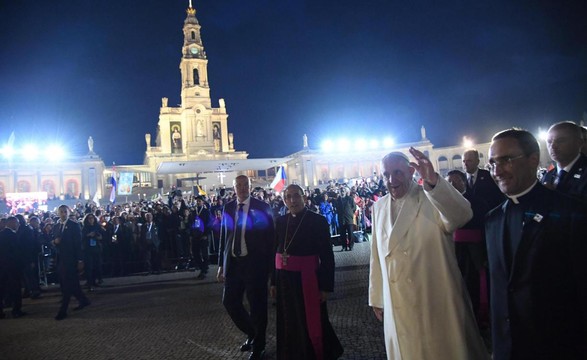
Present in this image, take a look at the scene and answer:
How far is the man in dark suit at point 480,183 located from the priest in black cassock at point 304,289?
2445 millimetres

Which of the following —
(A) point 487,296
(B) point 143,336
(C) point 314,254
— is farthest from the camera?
(B) point 143,336

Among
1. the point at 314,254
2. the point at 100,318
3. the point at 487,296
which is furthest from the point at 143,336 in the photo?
the point at 487,296

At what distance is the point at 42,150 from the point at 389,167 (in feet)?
224

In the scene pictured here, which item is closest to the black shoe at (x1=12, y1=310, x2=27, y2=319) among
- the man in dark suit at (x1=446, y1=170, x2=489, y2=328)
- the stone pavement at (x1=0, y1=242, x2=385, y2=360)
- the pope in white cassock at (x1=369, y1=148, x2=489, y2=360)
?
the stone pavement at (x1=0, y1=242, x2=385, y2=360)

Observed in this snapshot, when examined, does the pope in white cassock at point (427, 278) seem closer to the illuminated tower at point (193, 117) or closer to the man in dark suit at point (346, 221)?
Result: the man in dark suit at point (346, 221)

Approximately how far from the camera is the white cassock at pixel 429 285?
2742 mm

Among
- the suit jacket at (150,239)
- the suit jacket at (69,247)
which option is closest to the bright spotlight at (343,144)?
the suit jacket at (150,239)

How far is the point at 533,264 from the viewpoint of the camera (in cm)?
210

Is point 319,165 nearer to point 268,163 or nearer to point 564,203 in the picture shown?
point 268,163

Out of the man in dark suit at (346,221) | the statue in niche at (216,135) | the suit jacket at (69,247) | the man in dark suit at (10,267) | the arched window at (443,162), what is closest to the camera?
the suit jacket at (69,247)

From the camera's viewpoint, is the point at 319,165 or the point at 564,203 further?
the point at 319,165

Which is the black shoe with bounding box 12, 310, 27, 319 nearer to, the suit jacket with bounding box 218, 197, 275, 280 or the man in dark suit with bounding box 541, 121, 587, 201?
the suit jacket with bounding box 218, 197, 275, 280

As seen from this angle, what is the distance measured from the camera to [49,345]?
6.05 meters

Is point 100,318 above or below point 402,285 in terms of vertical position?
below
